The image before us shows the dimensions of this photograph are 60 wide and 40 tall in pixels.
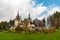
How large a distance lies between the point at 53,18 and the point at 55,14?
8.48 feet

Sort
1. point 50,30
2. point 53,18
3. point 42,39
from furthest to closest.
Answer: point 53,18 → point 50,30 → point 42,39

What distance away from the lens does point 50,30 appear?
1671 inches

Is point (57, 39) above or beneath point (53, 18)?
beneath

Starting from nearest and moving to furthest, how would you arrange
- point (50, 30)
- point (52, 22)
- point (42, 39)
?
point (42, 39)
point (50, 30)
point (52, 22)

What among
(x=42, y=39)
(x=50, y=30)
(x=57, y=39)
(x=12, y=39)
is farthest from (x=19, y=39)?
(x=50, y=30)

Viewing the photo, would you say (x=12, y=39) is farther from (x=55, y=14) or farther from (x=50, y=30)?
(x=55, y=14)

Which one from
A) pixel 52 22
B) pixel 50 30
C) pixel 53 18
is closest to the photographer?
pixel 50 30

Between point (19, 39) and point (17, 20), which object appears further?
point (17, 20)

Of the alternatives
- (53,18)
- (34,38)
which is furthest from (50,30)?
(53,18)

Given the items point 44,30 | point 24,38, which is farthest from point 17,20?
point 24,38

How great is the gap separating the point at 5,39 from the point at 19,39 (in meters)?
2.33

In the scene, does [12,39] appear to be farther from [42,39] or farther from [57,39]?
[57,39]

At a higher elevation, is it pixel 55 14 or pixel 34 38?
pixel 55 14

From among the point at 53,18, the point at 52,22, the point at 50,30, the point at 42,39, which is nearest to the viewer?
the point at 42,39
